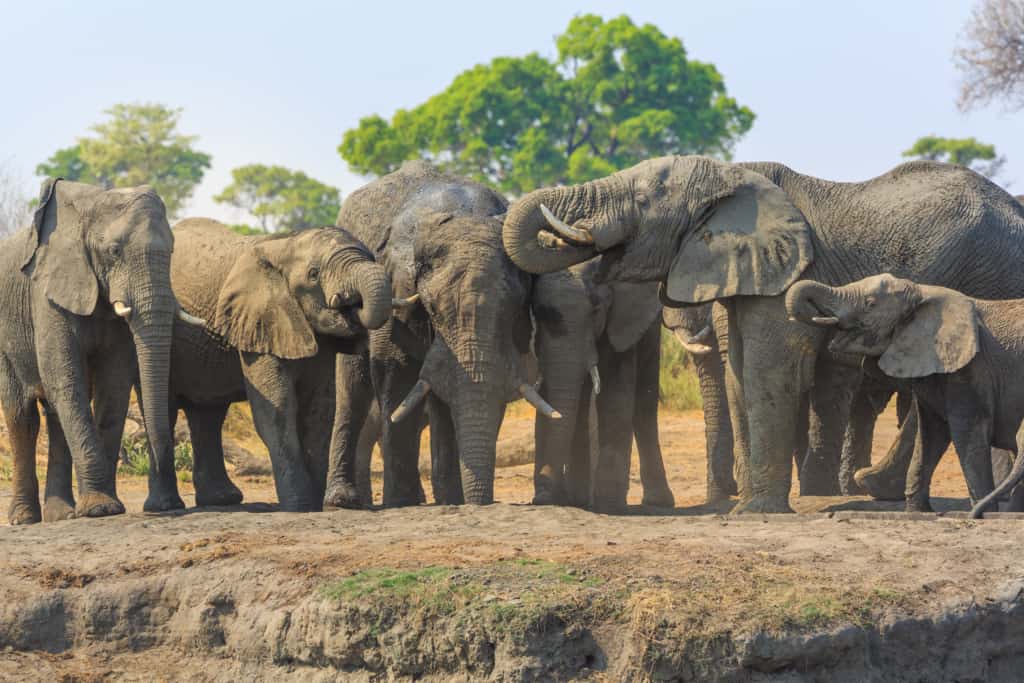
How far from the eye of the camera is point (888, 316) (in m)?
9.55

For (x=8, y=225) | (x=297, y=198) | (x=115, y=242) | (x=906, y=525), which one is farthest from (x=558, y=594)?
(x=297, y=198)

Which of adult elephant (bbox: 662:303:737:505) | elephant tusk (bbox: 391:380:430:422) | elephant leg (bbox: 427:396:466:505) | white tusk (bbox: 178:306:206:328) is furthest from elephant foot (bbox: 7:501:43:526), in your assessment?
adult elephant (bbox: 662:303:737:505)

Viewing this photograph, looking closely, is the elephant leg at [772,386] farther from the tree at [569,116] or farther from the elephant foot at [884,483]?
the tree at [569,116]

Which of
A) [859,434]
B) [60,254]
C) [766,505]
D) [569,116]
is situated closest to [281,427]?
[60,254]

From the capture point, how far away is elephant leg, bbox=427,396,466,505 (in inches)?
418

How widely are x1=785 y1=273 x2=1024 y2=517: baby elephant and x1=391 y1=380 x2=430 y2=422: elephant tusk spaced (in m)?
1.98

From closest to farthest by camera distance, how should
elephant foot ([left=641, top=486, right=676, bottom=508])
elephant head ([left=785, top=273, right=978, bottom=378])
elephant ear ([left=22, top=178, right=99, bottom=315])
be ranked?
elephant head ([left=785, top=273, right=978, bottom=378])
elephant ear ([left=22, top=178, right=99, bottom=315])
elephant foot ([left=641, top=486, right=676, bottom=508])

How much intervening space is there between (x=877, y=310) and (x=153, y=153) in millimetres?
50564

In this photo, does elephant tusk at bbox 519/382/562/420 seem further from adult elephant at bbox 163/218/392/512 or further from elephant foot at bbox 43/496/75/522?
elephant foot at bbox 43/496/75/522

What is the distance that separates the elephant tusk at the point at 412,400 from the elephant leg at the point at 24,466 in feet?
7.96

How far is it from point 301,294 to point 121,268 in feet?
3.28

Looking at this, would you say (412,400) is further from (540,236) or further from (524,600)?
(524,600)

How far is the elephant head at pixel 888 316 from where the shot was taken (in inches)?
373

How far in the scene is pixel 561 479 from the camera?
1038cm
